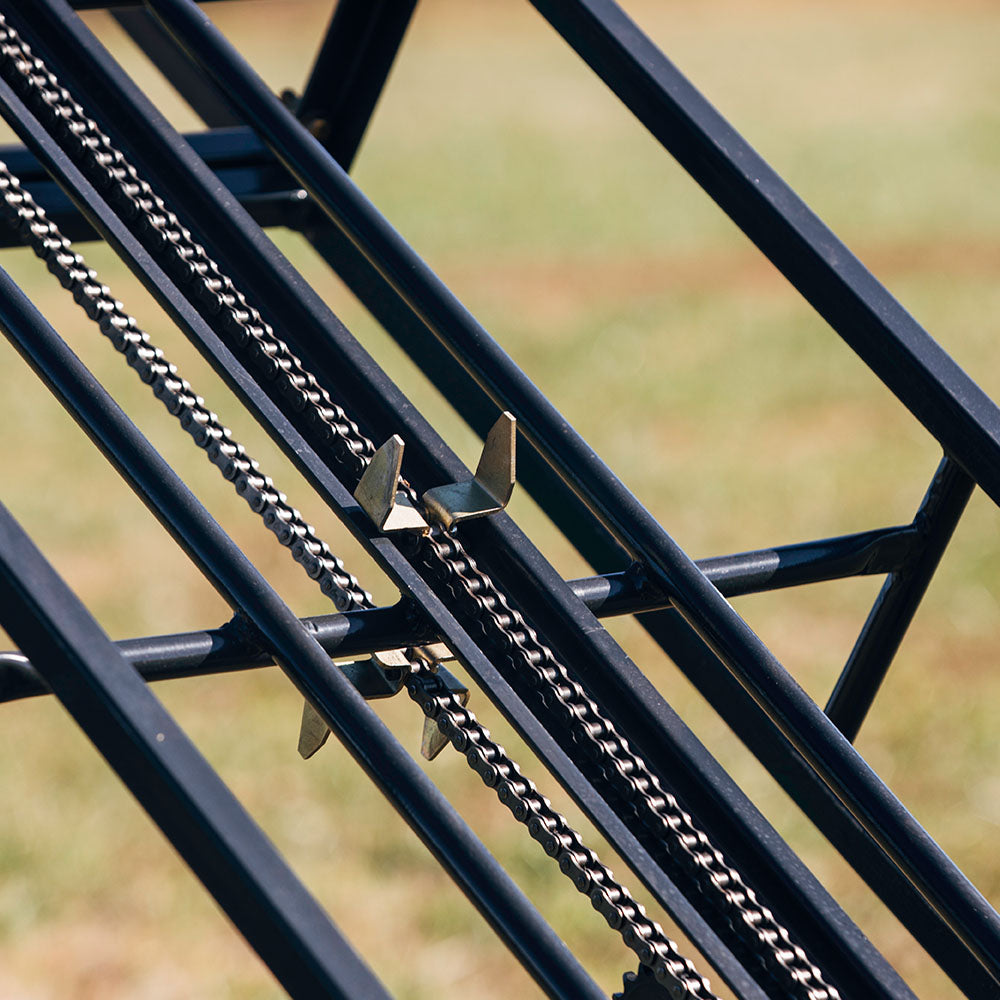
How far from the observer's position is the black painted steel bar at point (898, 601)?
1084 millimetres

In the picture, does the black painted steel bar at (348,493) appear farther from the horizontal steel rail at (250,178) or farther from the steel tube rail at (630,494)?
the horizontal steel rail at (250,178)

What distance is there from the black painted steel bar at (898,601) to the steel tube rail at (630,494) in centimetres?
11

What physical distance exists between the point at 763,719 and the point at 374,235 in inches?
16.0

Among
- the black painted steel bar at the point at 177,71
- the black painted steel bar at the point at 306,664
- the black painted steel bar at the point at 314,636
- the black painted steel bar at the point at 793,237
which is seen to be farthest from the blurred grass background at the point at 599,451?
the black painted steel bar at the point at 306,664

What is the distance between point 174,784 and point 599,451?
4226mm

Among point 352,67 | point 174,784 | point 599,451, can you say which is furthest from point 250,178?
point 599,451

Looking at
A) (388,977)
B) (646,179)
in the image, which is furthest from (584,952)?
(646,179)

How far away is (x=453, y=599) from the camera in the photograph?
834 mm

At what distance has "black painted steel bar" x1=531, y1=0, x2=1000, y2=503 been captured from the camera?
3.18ft

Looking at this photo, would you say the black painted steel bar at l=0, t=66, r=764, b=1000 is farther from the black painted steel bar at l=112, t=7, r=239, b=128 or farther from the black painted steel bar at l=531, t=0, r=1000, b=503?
the black painted steel bar at l=112, t=7, r=239, b=128

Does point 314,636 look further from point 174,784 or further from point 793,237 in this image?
point 793,237

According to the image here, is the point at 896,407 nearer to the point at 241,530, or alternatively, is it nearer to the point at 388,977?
the point at 241,530

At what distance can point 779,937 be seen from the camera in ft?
2.52

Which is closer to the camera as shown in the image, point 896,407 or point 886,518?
point 886,518
